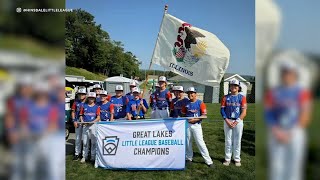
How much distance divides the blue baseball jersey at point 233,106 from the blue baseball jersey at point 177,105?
→ 37 centimetres

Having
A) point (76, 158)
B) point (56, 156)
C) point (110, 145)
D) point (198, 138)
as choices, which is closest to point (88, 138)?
point (76, 158)

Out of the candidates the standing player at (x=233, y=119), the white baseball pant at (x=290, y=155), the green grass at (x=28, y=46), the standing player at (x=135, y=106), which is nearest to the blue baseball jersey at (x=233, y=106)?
the standing player at (x=233, y=119)

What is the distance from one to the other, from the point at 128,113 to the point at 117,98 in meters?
0.23

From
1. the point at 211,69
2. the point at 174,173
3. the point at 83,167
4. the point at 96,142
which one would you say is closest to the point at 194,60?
the point at 211,69

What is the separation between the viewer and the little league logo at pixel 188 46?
8.23 feet

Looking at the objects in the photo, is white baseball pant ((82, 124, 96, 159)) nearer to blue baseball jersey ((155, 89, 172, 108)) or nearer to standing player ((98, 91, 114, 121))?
standing player ((98, 91, 114, 121))

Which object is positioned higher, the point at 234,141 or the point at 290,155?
the point at 290,155

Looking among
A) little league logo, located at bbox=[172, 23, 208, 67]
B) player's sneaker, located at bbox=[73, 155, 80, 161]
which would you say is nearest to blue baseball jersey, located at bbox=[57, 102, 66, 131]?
little league logo, located at bbox=[172, 23, 208, 67]

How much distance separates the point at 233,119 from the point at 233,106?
0.44 ft

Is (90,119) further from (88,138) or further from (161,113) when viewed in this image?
(161,113)

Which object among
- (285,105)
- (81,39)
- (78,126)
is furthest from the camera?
(78,126)

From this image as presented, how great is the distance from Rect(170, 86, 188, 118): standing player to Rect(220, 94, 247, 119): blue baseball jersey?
1.25 ft

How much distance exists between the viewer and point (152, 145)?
2.86m

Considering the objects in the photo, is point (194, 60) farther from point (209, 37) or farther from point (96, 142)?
point (96, 142)
